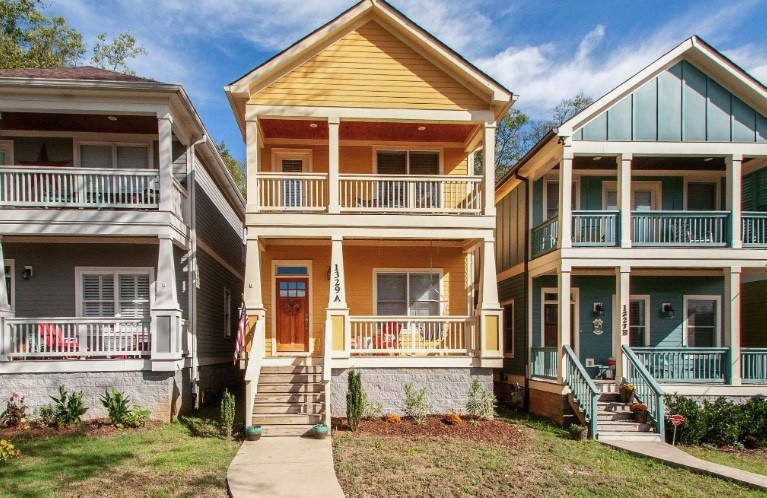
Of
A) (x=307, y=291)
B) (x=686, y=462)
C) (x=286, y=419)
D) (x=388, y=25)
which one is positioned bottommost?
(x=686, y=462)

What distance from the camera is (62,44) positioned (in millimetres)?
25031

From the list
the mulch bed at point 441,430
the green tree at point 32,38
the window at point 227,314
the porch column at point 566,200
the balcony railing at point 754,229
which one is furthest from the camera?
the green tree at point 32,38

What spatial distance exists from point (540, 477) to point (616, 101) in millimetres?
8935

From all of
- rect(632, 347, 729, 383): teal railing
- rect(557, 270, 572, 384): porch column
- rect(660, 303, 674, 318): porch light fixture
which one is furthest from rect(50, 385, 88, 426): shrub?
rect(660, 303, 674, 318): porch light fixture

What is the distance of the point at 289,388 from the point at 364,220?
13.5ft

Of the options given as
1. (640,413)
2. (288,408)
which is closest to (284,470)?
(288,408)

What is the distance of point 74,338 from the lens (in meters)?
11.5

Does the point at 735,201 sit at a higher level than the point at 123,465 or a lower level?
higher

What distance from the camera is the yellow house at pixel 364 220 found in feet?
39.7

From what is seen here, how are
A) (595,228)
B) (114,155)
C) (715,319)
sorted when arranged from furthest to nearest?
(715,319) → (114,155) → (595,228)

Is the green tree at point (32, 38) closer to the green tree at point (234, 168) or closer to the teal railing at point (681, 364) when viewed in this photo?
the green tree at point (234, 168)

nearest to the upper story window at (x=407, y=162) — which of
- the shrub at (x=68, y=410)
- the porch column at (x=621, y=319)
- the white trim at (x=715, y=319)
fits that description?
the porch column at (x=621, y=319)

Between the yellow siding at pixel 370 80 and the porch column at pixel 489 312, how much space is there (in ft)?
12.2

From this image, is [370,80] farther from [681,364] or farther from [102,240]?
[681,364]
